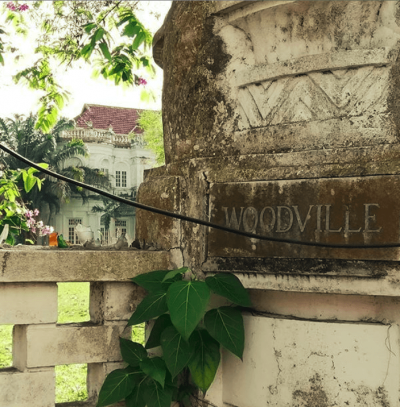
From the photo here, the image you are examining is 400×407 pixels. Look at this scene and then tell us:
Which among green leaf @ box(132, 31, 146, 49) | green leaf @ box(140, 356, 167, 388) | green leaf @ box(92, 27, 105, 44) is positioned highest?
green leaf @ box(92, 27, 105, 44)

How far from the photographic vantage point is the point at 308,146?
2.28 metres

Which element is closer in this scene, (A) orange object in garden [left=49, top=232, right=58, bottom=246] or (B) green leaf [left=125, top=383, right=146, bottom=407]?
(B) green leaf [left=125, top=383, right=146, bottom=407]

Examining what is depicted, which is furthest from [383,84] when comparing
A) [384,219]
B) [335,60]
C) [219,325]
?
[219,325]

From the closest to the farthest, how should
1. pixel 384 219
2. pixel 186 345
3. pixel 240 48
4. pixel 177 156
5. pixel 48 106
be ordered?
pixel 384 219 → pixel 186 345 → pixel 240 48 → pixel 177 156 → pixel 48 106

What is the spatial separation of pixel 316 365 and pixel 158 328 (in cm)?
64

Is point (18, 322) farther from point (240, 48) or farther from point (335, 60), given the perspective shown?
point (335, 60)

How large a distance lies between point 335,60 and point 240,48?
45 cm

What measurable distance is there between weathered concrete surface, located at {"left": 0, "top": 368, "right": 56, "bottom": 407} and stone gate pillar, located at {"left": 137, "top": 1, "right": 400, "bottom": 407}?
68cm

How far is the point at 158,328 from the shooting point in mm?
2326

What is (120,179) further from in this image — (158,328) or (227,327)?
(227,327)

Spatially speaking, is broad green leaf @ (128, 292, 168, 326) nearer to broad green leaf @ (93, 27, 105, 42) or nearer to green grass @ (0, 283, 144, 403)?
green grass @ (0, 283, 144, 403)

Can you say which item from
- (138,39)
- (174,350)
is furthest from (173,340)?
(138,39)

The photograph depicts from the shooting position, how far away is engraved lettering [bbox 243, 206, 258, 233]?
2.28 meters

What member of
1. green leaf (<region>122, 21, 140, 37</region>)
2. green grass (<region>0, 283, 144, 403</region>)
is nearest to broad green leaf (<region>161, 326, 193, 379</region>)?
green grass (<region>0, 283, 144, 403</region>)
